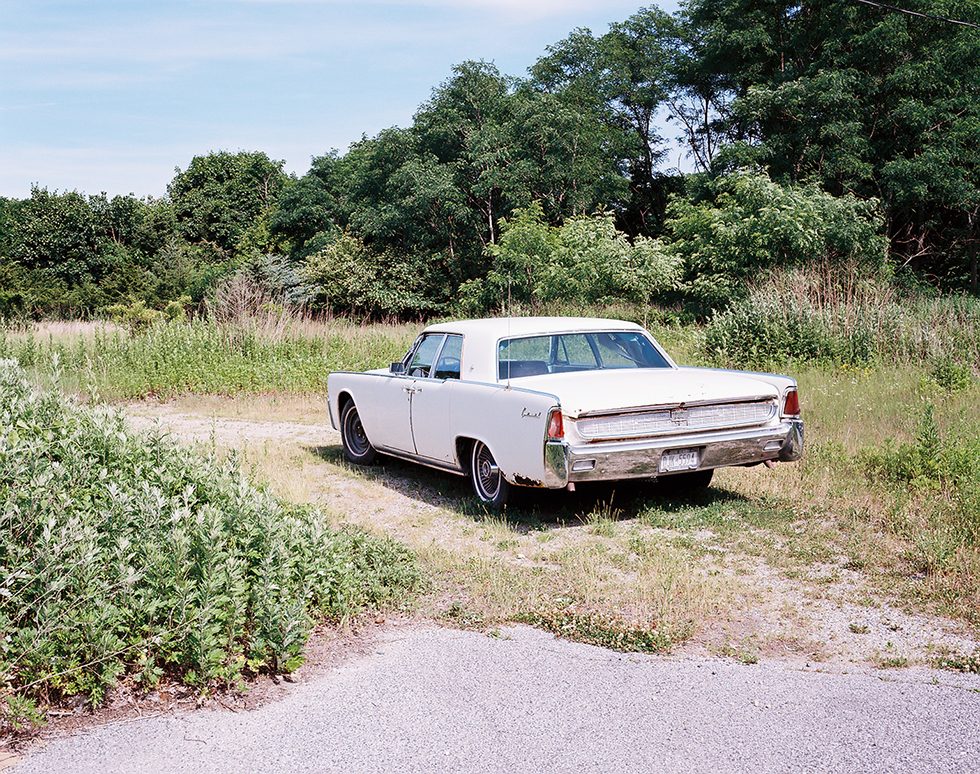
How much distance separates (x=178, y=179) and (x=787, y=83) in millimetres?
40706

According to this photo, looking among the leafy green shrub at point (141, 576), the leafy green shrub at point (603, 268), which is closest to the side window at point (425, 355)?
the leafy green shrub at point (141, 576)

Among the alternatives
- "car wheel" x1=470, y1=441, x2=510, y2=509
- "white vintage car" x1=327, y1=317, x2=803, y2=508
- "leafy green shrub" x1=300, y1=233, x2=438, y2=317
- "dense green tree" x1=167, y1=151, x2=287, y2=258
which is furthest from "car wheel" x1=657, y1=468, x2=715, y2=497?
"dense green tree" x1=167, y1=151, x2=287, y2=258

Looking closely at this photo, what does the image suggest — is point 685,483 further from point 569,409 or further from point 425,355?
point 425,355

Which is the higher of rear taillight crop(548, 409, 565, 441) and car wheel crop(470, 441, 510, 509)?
rear taillight crop(548, 409, 565, 441)

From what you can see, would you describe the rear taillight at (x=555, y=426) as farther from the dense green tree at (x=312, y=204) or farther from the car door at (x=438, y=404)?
the dense green tree at (x=312, y=204)

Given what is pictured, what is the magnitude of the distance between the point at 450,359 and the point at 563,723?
5.33m

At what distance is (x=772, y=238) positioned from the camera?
27250mm

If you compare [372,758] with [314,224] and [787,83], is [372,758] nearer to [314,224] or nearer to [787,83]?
[787,83]

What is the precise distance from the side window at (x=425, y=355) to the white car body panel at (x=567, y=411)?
78 millimetres

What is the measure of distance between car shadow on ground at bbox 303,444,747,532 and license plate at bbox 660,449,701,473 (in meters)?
0.61

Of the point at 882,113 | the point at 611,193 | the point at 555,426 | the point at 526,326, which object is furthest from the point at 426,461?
the point at 611,193

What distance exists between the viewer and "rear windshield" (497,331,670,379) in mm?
8891

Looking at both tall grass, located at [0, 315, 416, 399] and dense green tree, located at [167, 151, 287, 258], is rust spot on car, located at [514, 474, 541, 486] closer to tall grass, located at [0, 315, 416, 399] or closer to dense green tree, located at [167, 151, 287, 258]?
tall grass, located at [0, 315, 416, 399]

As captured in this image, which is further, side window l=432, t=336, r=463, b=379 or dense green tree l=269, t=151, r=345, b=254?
dense green tree l=269, t=151, r=345, b=254
